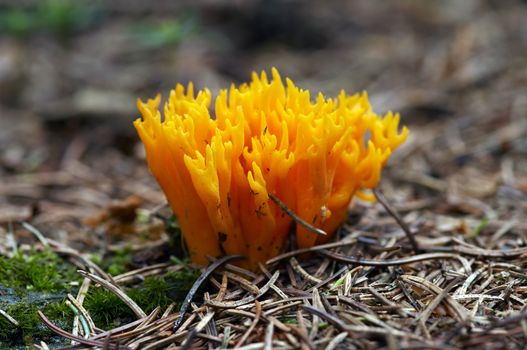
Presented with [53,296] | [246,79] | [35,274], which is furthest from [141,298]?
[246,79]

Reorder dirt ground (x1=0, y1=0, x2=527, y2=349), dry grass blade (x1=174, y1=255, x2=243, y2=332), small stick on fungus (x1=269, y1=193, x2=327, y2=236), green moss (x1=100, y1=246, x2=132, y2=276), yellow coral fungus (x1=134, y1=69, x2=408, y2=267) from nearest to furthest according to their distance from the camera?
dirt ground (x1=0, y1=0, x2=527, y2=349) < dry grass blade (x1=174, y1=255, x2=243, y2=332) < yellow coral fungus (x1=134, y1=69, x2=408, y2=267) < small stick on fungus (x1=269, y1=193, x2=327, y2=236) < green moss (x1=100, y1=246, x2=132, y2=276)

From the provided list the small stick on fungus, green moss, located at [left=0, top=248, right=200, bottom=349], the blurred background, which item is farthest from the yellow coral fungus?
the blurred background

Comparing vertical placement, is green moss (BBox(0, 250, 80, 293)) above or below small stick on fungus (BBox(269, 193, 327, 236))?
below

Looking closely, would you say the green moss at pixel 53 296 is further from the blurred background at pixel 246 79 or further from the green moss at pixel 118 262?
the blurred background at pixel 246 79

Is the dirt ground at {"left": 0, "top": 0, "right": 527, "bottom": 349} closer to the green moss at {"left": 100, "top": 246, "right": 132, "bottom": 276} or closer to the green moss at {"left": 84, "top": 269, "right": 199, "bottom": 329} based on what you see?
the green moss at {"left": 100, "top": 246, "right": 132, "bottom": 276}

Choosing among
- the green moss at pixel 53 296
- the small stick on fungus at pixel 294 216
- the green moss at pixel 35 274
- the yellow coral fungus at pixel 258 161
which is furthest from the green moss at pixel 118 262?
the small stick on fungus at pixel 294 216

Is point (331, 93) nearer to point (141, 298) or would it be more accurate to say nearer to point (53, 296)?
point (141, 298)
